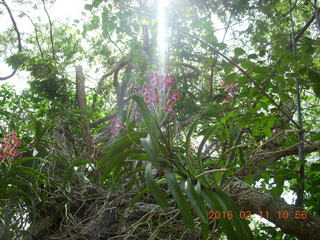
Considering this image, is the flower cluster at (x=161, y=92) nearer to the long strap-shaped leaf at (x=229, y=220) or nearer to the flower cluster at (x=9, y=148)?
the long strap-shaped leaf at (x=229, y=220)

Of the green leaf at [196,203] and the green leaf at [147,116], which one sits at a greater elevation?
the green leaf at [147,116]

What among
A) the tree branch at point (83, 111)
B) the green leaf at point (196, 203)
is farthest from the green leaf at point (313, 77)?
the tree branch at point (83, 111)

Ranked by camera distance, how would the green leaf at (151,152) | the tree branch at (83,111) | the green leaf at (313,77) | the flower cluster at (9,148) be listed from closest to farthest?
the green leaf at (151,152) < the green leaf at (313,77) < the flower cluster at (9,148) < the tree branch at (83,111)

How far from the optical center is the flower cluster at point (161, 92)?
122cm

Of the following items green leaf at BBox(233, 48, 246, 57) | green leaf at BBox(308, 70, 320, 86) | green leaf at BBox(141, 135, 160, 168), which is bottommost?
green leaf at BBox(141, 135, 160, 168)

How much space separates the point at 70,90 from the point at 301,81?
115 inches

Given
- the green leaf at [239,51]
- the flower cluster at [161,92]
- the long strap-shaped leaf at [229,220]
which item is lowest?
the long strap-shaped leaf at [229,220]

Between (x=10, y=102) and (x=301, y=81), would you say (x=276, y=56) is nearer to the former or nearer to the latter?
(x=301, y=81)

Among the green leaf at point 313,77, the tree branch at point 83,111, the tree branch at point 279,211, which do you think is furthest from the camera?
the tree branch at point 83,111

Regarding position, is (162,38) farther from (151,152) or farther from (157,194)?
(157,194)

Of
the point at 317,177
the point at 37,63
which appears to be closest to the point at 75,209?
the point at 317,177

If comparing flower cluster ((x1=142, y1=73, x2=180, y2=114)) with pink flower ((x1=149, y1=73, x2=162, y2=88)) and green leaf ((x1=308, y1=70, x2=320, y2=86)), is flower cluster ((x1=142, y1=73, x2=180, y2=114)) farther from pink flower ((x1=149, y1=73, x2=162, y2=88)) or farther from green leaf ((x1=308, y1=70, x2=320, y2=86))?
green leaf ((x1=308, y1=70, x2=320, y2=86))

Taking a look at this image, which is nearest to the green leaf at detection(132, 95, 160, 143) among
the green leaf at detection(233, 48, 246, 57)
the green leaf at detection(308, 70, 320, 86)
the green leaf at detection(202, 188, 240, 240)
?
the green leaf at detection(202, 188, 240, 240)

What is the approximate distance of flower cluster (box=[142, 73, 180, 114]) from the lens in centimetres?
122
